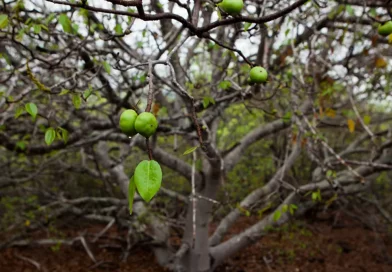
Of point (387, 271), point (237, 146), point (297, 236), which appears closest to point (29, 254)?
point (237, 146)

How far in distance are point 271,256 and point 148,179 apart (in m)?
6.62

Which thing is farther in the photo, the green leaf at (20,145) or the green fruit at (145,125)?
the green leaf at (20,145)

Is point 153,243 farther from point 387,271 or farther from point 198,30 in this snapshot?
point 198,30

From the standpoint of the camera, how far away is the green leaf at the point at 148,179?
838mm

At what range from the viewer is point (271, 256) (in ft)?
22.4

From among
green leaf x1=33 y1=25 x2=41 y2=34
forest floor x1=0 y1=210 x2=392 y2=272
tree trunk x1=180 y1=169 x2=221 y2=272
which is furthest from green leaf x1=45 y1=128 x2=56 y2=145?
forest floor x1=0 y1=210 x2=392 y2=272

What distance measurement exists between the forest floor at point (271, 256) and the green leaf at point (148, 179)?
548cm

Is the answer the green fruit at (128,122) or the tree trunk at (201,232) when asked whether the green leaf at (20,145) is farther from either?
the green fruit at (128,122)

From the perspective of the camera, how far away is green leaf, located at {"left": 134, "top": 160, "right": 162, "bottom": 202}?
2.75 feet

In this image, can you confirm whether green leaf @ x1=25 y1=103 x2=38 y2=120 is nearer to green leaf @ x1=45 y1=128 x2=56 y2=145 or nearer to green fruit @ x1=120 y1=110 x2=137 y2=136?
green leaf @ x1=45 y1=128 x2=56 y2=145

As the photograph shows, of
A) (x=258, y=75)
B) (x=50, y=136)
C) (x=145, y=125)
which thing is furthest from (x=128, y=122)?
(x=50, y=136)

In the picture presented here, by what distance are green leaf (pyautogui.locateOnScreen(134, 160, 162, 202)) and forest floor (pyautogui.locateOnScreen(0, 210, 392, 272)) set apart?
5.48 metres

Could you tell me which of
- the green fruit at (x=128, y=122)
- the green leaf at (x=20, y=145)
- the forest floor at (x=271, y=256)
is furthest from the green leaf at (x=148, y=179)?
the forest floor at (x=271, y=256)

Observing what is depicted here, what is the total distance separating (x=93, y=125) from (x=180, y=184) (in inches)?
206
